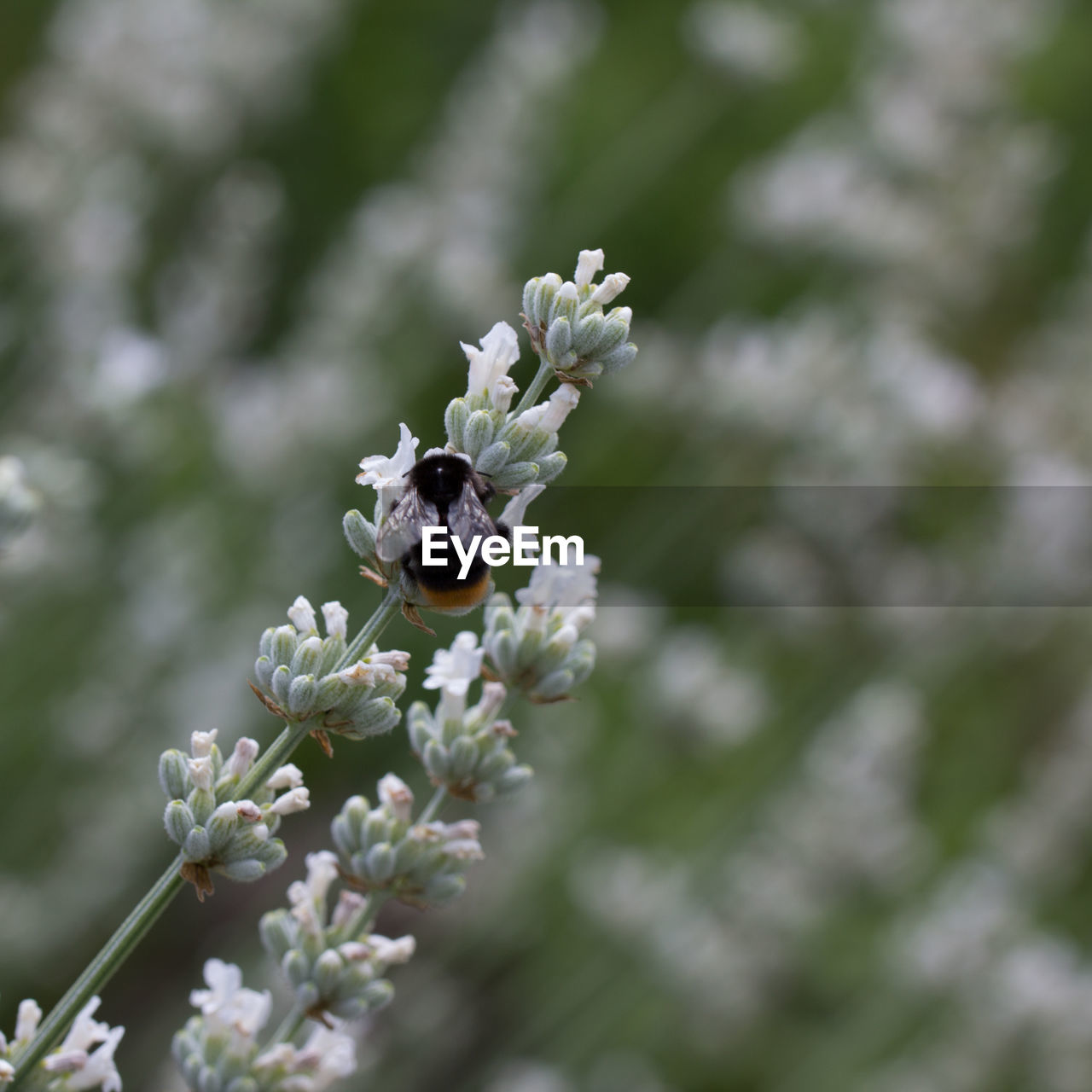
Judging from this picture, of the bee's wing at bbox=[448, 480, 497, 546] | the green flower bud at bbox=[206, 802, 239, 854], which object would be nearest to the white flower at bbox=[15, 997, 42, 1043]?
the green flower bud at bbox=[206, 802, 239, 854]

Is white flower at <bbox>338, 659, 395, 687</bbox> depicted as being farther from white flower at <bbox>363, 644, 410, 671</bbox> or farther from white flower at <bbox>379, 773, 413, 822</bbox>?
white flower at <bbox>379, 773, 413, 822</bbox>

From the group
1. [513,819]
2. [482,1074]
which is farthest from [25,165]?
[482,1074]

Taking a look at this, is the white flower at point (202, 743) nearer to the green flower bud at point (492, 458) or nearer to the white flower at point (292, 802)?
the white flower at point (292, 802)

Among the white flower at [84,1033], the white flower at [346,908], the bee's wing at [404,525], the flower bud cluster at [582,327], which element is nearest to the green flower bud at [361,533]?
the bee's wing at [404,525]

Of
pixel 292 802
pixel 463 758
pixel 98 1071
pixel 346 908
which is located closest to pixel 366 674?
pixel 292 802

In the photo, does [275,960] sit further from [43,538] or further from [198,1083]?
[43,538]

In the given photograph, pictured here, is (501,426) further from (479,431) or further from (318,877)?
(318,877)
